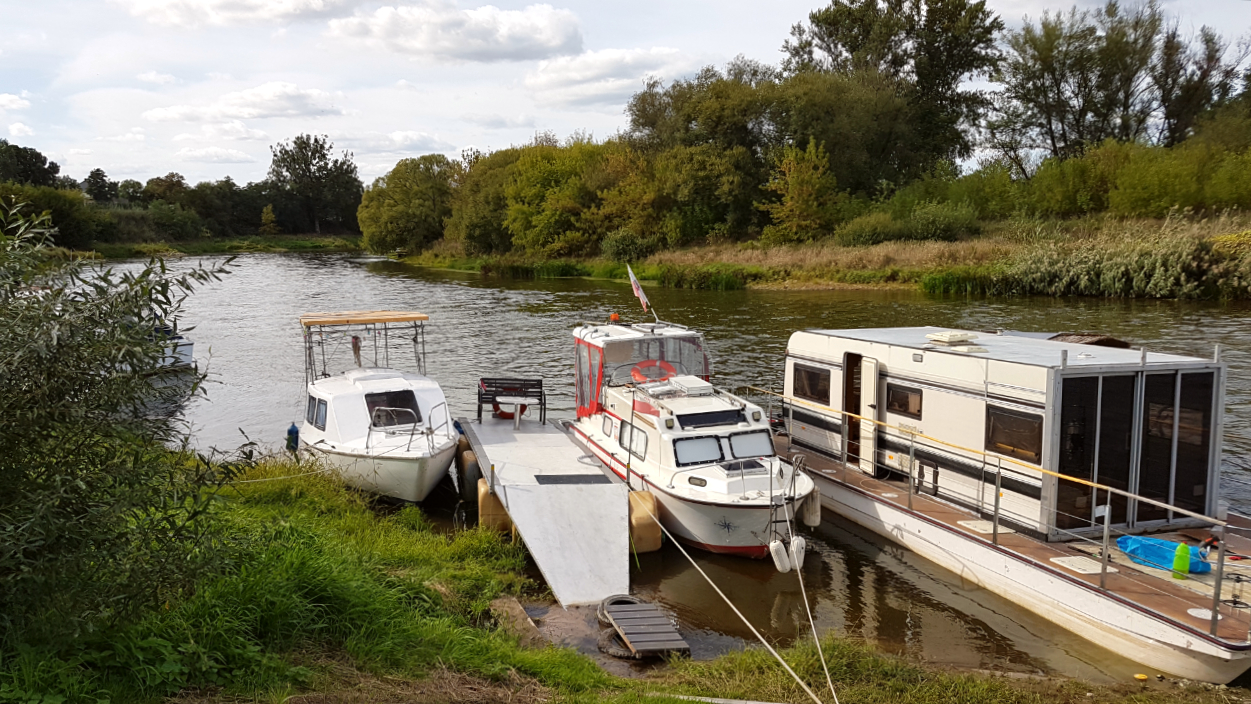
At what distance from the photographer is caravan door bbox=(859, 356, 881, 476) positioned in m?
14.9

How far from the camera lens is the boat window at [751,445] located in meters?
14.3

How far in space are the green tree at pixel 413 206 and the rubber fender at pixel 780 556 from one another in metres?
78.5

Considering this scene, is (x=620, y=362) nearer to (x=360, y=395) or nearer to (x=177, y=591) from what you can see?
(x=360, y=395)

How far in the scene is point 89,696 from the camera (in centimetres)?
589

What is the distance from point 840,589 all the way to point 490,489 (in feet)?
18.9

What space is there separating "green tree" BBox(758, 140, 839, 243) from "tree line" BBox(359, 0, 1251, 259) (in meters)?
0.13

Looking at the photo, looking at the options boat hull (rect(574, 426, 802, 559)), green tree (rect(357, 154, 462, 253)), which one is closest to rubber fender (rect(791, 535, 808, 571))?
boat hull (rect(574, 426, 802, 559))

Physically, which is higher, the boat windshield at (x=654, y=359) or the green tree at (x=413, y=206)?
the green tree at (x=413, y=206)

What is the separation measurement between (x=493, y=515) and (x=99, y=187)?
139259mm

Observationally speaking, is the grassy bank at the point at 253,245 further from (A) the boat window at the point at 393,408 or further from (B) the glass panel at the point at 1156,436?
(B) the glass panel at the point at 1156,436

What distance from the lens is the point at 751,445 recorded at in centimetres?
1443

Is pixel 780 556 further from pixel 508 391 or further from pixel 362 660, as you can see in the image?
pixel 508 391

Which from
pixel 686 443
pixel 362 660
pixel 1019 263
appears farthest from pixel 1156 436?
pixel 1019 263

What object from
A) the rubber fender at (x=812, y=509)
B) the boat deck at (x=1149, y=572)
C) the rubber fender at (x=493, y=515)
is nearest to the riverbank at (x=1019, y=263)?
the boat deck at (x=1149, y=572)
